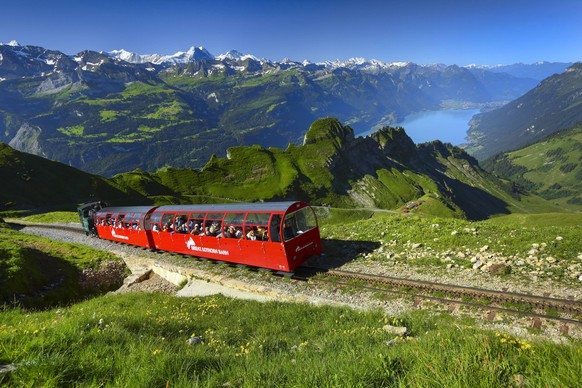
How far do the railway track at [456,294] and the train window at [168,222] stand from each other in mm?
13818

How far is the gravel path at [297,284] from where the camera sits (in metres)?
14.4

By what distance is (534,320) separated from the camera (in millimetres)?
12953

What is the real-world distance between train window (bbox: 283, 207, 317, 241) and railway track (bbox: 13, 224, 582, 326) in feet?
9.31

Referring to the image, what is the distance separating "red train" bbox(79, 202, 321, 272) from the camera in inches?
826

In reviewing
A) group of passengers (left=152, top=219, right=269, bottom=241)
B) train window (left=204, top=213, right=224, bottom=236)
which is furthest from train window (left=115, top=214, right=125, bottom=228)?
train window (left=204, top=213, right=224, bottom=236)

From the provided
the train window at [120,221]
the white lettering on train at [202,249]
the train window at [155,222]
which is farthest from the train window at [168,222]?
the train window at [120,221]

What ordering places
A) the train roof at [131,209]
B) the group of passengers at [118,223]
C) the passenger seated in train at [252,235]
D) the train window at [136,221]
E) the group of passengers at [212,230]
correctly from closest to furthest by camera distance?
the group of passengers at [212,230], the passenger seated in train at [252,235], the train roof at [131,209], the train window at [136,221], the group of passengers at [118,223]

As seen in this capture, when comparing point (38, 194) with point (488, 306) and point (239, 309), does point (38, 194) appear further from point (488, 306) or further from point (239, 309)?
point (488, 306)

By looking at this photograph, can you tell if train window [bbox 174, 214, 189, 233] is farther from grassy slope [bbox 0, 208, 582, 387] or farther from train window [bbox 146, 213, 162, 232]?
grassy slope [bbox 0, 208, 582, 387]

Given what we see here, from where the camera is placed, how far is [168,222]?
30078 millimetres

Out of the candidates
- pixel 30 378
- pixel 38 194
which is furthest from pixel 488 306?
pixel 38 194

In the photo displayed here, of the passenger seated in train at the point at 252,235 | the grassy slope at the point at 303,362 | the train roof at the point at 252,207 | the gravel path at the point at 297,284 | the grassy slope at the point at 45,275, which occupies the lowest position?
the gravel path at the point at 297,284

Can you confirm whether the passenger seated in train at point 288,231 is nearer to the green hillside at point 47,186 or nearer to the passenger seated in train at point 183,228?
the passenger seated in train at point 183,228

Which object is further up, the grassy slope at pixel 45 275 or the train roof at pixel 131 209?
the train roof at pixel 131 209
